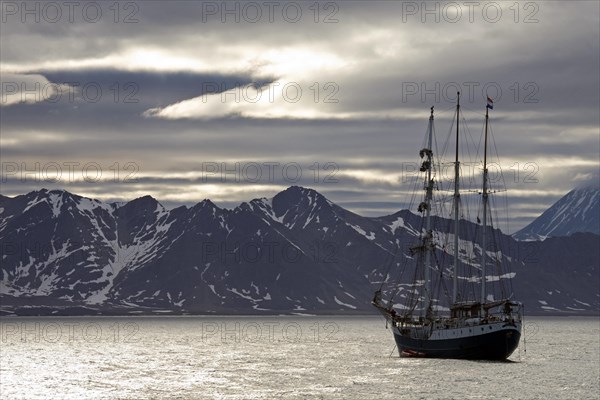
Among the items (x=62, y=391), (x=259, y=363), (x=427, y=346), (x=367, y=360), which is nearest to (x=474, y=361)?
(x=427, y=346)

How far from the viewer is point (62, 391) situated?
133 meters

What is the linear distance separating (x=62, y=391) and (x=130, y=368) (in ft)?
153

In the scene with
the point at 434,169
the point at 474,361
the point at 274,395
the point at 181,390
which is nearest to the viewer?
the point at 274,395

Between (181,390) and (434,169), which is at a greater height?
(434,169)

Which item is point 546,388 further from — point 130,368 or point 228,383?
point 130,368

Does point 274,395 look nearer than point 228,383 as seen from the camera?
Yes

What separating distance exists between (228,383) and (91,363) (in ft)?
211

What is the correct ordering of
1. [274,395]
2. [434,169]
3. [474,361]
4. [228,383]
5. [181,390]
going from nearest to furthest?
[274,395]
[181,390]
[228,383]
[474,361]
[434,169]

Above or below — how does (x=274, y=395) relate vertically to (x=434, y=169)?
below

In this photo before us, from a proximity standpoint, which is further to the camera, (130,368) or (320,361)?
(320,361)

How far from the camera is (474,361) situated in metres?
173

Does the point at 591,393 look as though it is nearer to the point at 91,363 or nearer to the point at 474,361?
the point at 474,361

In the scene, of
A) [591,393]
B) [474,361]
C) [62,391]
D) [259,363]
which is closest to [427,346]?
[474,361]

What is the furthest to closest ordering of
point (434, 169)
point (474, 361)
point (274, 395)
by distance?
point (434, 169) → point (474, 361) → point (274, 395)
